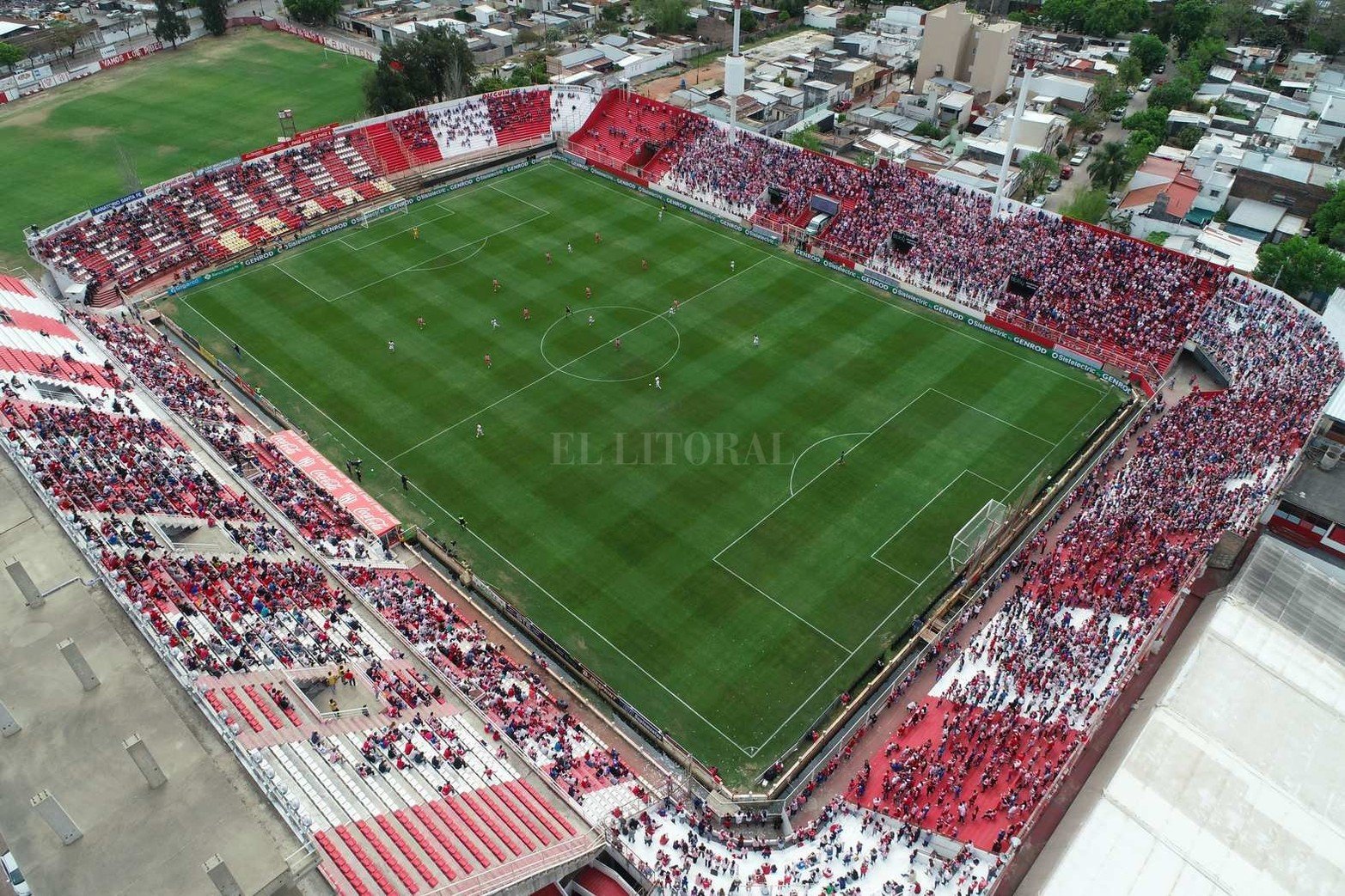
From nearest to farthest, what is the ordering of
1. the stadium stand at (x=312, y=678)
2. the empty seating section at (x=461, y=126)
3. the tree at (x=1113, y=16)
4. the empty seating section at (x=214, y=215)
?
the stadium stand at (x=312, y=678) → the empty seating section at (x=214, y=215) → the empty seating section at (x=461, y=126) → the tree at (x=1113, y=16)

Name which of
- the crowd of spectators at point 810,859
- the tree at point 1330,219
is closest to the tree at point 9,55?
the crowd of spectators at point 810,859

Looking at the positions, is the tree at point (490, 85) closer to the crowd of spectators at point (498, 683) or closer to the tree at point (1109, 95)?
the tree at point (1109, 95)

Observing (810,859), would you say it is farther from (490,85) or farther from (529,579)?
(490,85)

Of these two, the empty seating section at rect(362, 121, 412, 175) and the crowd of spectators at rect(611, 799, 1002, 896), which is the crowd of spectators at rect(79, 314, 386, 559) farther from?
the empty seating section at rect(362, 121, 412, 175)

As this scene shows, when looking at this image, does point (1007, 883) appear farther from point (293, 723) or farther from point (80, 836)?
point (80, 836)

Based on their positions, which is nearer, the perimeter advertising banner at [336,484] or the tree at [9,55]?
the perimeter advertising banner at [336,484]

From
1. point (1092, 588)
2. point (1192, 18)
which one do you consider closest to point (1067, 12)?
point (1192, 18)

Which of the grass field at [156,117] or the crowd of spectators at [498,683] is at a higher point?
the grass field at [156,117]
